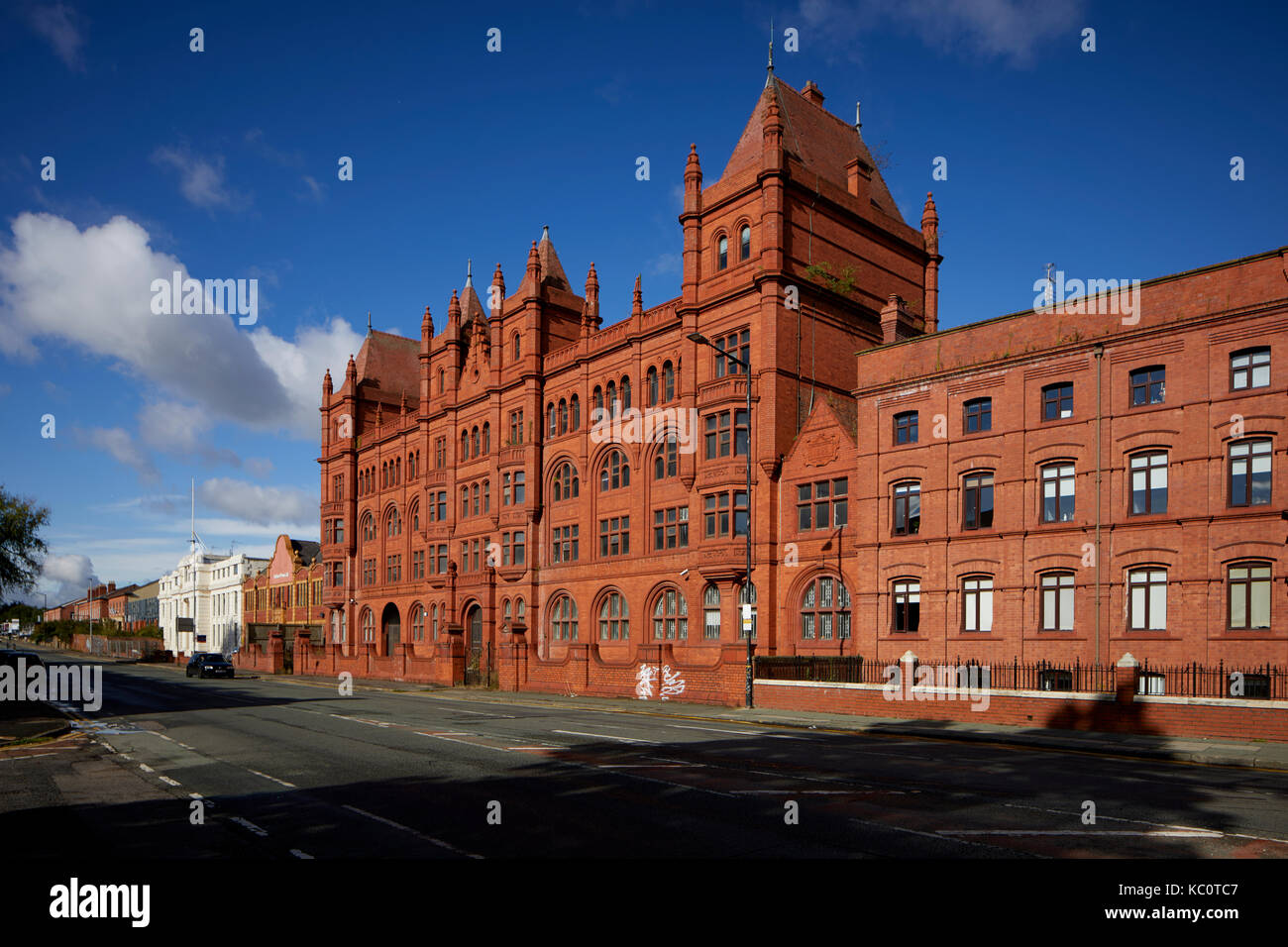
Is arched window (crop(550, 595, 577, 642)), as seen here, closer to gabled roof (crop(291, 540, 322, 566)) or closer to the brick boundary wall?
the brick boundary wall

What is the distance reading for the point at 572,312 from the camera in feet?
171

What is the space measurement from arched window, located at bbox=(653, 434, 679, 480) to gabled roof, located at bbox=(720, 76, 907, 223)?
37.7 feet

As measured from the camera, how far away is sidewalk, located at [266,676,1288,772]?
1769 cm

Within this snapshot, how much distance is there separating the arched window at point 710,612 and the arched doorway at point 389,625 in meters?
32.9

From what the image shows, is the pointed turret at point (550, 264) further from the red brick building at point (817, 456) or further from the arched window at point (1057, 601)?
the arched window at point (1057, 601)

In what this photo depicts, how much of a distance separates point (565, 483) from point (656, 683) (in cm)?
1516

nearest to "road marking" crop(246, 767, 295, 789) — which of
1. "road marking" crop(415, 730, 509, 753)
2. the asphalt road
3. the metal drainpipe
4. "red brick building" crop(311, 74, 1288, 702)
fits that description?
the asphalt road

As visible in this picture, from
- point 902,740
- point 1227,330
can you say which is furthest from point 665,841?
point 1227,330

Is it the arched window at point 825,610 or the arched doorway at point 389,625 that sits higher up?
the arched window at point 825,610

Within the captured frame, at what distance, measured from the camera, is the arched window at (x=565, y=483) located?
46.8 metres

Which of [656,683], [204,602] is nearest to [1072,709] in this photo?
[656,683]

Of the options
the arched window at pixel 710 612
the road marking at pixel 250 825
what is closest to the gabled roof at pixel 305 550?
the arched window at pixel 710 612

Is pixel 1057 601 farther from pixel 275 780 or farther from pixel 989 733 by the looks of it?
pixel 275 780
